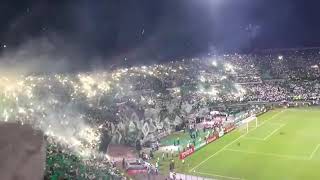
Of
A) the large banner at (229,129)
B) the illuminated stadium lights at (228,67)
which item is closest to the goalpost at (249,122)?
the large banner at (229,129)

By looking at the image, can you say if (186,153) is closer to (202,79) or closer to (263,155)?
(263,155)

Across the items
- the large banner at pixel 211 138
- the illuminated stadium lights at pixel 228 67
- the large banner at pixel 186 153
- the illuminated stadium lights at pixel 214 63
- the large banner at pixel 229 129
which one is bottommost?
the large banner at pixel 186 153

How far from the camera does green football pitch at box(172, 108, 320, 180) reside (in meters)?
31.1

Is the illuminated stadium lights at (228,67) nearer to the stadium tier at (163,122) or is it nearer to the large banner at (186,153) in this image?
the stadium tier at (163,122)

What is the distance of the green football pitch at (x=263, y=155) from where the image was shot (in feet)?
102

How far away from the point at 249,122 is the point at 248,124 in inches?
75.4

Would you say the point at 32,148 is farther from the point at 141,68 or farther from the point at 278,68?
the point at 278,68

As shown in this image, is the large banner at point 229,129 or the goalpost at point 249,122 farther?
the goalpost at point 249,122

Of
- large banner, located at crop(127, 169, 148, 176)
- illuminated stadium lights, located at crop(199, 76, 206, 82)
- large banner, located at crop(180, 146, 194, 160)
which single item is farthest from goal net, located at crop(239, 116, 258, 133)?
illuminated stadium lights, located at crop(199, 76, 206, 82)

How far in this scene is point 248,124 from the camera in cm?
5297

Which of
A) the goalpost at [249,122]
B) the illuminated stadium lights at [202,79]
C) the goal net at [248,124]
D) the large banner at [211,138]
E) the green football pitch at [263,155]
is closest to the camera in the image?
the green football pitch at [263,155]

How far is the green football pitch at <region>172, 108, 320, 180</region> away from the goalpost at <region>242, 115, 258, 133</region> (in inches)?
23.9

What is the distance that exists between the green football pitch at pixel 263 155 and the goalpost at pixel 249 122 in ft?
1.99

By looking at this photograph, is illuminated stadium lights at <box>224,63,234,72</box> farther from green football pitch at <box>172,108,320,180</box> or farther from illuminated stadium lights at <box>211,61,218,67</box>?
green football pitch at <box>172,108,320,180</box>
